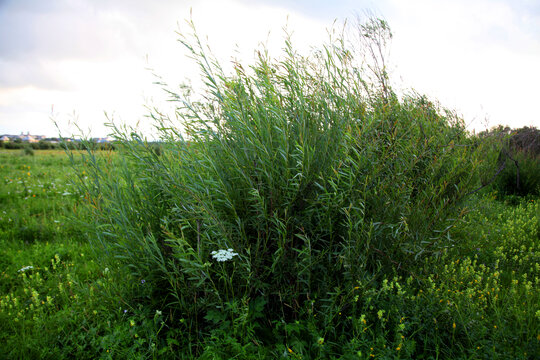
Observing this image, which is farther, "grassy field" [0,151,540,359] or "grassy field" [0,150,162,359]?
"grassy field" [0,150,162,359]

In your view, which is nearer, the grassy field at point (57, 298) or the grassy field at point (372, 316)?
the grassy field at point (372, 316)

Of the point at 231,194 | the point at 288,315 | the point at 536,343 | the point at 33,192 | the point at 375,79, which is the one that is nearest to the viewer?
the point at 536,343

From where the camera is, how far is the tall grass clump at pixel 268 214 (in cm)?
223

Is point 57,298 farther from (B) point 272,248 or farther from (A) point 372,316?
(A) point 372,316

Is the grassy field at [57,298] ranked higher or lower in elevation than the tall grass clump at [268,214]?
lower

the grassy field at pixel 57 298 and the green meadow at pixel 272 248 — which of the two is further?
the grassy field at pixel 57 298

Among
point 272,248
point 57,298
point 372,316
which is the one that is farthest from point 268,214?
point 57,298

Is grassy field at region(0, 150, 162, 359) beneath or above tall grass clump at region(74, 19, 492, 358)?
beneath

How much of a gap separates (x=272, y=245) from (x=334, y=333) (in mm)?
782

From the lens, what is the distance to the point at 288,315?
2551mm

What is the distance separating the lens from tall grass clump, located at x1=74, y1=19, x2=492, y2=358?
2232mm

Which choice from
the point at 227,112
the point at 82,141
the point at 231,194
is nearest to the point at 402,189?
the point at 231,194

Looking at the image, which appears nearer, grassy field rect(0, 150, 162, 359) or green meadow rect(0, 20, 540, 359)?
green meadow rect(0, 20, 540, 359)

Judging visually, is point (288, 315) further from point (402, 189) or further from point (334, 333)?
point (402, 189)
